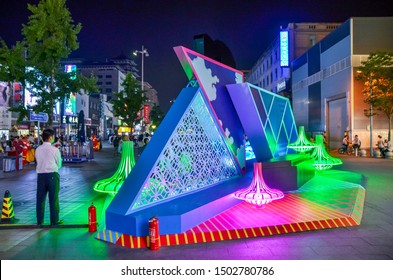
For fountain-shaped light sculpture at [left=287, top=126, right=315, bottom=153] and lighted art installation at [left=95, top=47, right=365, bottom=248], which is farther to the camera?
fountain-shaped light sculpture at [left=287, top=126, right=315, bottom=153]

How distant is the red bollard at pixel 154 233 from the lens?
5.20 m

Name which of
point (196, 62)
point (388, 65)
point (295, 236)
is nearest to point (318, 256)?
point (295, 236)

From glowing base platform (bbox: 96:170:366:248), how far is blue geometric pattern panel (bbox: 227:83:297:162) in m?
2.08

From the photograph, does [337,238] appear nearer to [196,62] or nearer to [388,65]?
[196,62]

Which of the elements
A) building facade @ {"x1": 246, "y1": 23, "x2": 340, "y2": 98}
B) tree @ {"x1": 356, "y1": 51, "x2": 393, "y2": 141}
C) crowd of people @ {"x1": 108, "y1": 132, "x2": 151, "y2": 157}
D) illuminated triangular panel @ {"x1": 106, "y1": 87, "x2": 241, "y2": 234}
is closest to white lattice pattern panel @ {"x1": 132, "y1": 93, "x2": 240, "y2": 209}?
illuminated triangular panel @ {"x1": 106, "y1": 87, "x2": 241, "y2": 234}

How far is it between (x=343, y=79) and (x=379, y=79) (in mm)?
4174

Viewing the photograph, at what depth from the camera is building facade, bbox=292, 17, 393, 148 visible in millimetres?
26656

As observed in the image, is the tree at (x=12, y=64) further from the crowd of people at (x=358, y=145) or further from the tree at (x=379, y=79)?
the crowd of people at (x=358, y=145)

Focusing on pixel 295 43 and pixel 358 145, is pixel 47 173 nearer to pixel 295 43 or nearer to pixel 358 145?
pixel 358 145

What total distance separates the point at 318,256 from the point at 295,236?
0.94 meters

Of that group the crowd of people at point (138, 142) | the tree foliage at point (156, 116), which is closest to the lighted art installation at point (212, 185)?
the crowd of people at point (138, 142)

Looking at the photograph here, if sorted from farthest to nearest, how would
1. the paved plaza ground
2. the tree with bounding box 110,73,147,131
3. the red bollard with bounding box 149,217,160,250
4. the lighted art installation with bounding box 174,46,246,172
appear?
the tree with bounding box 110,73,147,131
the lighted art installation with bounding box 174,46,246,172
the red bollard with bounding box 149,217,160,250
the paved plaza ground

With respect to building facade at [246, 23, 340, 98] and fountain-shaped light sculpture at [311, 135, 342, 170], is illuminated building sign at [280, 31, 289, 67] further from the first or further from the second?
fountain-shaped light sculpture at [311, 135, 342, 170]

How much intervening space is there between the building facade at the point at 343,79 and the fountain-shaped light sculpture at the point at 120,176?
71.6 feet
